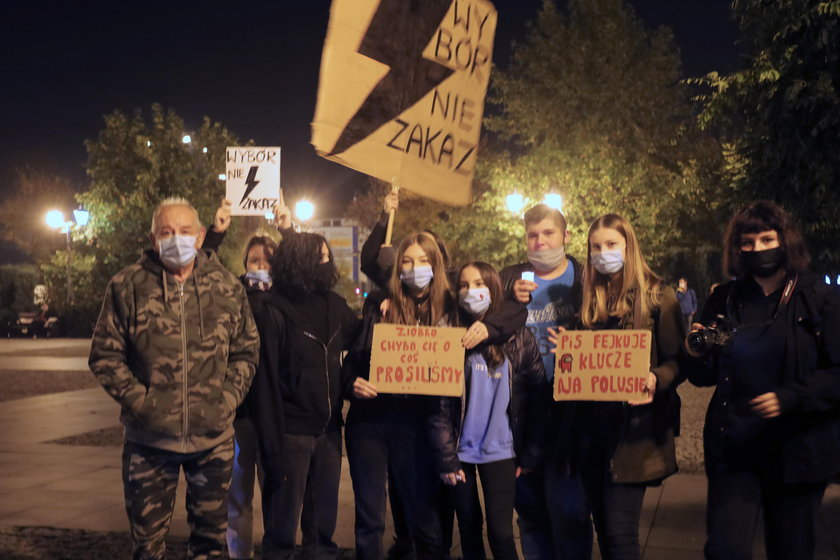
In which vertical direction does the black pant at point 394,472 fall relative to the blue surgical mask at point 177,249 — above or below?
below

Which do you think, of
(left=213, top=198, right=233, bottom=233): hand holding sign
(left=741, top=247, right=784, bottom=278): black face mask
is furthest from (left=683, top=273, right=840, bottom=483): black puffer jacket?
(left=213, top=198, right=233, bottom=233): hand holding sign

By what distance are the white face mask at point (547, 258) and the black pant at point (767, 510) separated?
5.28ft

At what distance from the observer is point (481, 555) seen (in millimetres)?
5219

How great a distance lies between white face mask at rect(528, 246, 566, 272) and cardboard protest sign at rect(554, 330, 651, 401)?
659mm

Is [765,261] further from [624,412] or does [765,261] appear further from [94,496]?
[94,496]

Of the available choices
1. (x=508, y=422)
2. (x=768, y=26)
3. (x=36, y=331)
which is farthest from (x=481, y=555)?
(x=36, y=331)

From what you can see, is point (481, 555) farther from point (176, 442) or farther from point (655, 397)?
point (176, 442)

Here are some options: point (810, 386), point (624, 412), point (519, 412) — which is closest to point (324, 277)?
point (519, 412)

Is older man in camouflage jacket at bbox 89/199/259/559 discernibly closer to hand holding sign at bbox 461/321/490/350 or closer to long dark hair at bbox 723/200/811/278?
hand holding sign at bbox 461/321/490/350

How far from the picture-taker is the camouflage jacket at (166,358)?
15.5 feet

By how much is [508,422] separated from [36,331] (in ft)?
126

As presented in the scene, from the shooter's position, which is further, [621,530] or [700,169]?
[700,169]

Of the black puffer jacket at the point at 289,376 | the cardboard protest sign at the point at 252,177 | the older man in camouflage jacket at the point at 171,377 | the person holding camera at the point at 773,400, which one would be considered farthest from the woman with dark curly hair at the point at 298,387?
the cardboard protest sign at the point at 252,177

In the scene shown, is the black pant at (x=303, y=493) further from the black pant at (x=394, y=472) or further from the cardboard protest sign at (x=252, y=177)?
the cardboard protest sign at (x=252, y=177)
